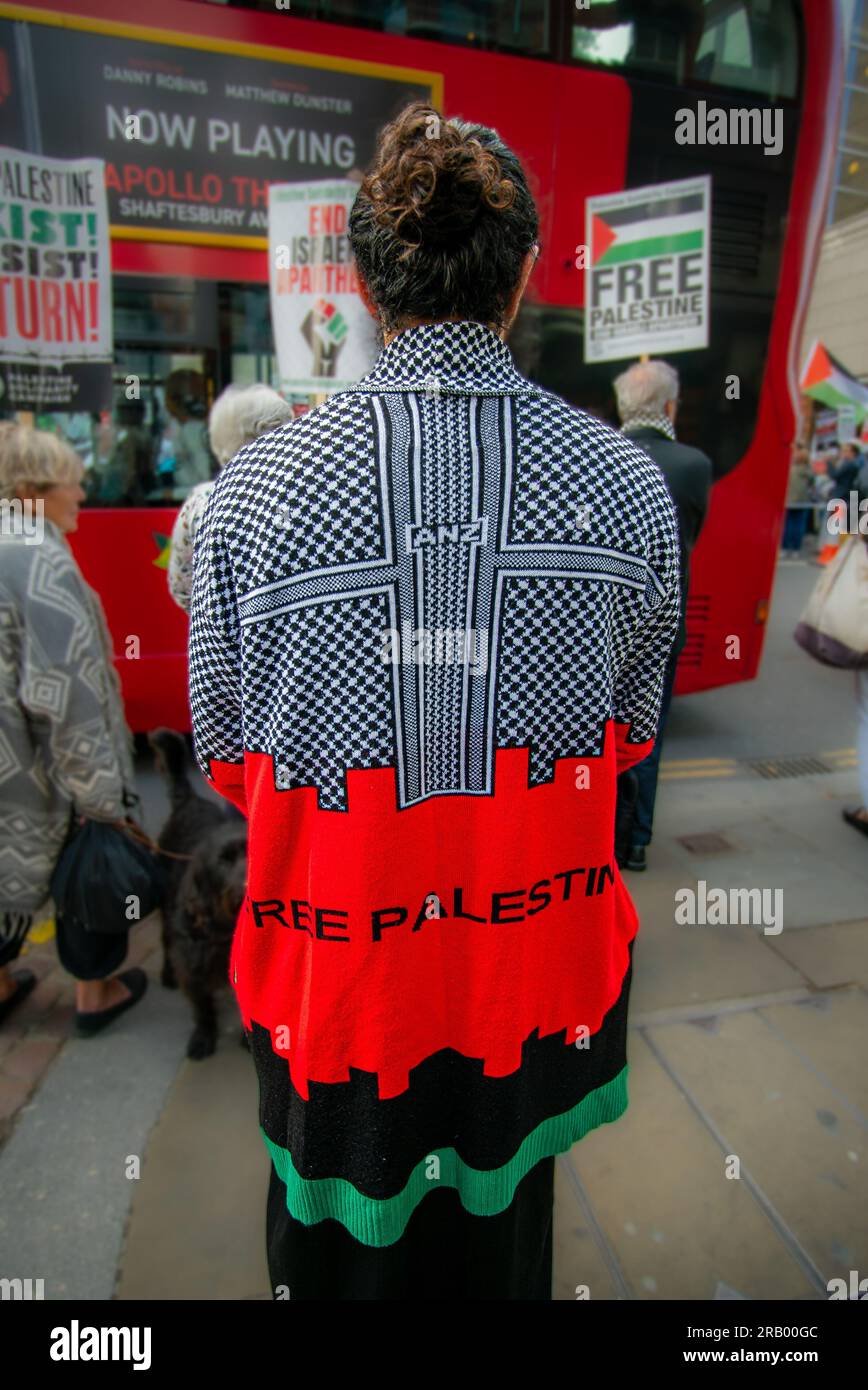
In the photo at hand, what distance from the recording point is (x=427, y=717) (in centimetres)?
109

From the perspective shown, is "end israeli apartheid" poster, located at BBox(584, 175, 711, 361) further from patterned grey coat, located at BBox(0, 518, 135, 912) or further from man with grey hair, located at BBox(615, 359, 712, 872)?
patterned grey coat, located at BBox(0, 518, 135, 912)

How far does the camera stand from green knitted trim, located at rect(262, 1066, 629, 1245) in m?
1.21

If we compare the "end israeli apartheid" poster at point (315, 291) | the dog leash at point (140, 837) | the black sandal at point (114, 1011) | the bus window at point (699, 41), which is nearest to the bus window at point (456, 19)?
the bus window at point (699, 41)

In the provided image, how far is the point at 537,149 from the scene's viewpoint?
4449 mm

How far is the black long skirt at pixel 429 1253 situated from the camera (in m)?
1.30

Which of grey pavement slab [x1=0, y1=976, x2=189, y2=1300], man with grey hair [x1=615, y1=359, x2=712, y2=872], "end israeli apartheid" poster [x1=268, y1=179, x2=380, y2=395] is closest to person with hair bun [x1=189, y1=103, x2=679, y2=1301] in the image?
grey pavement slab [x1=0, y1=976, x2=189, y2=1300]

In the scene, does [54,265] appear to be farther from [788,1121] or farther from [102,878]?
[788,1121]

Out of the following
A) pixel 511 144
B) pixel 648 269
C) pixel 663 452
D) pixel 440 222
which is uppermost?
pixel 511 144

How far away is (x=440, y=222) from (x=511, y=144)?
440cm

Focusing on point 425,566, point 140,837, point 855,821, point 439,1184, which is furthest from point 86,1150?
point 855,821

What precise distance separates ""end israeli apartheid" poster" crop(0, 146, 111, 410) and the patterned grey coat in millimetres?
1516

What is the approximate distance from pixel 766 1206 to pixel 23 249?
13.8 feet
